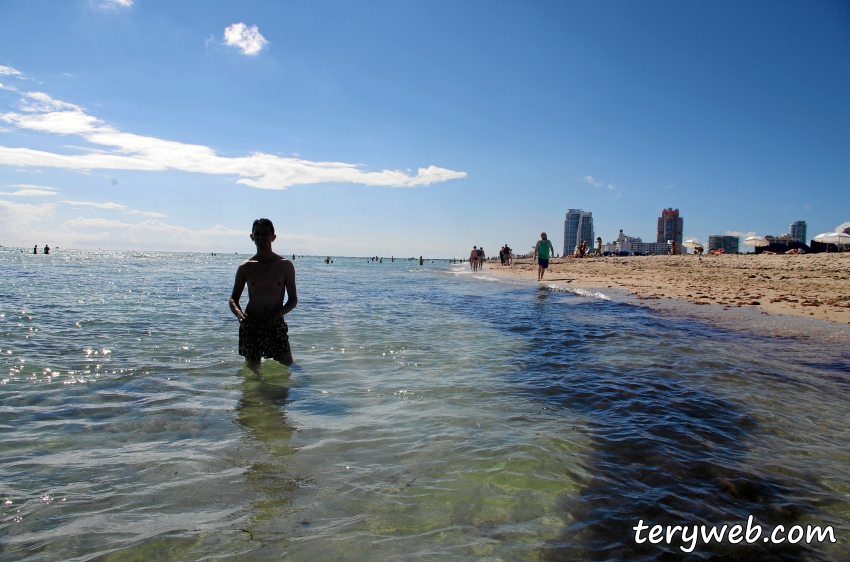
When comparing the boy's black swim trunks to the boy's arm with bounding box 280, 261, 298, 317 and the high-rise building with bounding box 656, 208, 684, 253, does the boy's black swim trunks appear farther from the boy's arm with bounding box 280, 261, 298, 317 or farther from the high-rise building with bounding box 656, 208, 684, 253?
the high-rise building with bounding box 656, 208, 684, 253

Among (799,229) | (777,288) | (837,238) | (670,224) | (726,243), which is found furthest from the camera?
(670,224)

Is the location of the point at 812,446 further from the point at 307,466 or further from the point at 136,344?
the point at 136,344

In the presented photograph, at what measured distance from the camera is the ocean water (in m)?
2.40

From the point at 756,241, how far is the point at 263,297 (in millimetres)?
61314

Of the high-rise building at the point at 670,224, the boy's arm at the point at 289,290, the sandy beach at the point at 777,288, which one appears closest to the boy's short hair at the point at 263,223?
the boy's arm at the point at 289,290

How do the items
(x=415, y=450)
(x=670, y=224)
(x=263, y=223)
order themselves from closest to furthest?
1. (x=415, y=450)
2. (x=263, y=223)
3. (x=670, y=224)

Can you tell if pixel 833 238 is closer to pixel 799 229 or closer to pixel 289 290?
pixel 289 290

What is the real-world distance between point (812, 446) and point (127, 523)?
504 centimetres

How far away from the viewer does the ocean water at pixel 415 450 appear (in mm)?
2404

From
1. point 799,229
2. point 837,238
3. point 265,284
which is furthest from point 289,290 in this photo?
point 799,229

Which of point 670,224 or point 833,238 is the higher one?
point 670,224

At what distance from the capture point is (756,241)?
51.0m

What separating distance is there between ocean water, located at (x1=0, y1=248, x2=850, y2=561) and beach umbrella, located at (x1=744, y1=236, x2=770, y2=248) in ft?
176

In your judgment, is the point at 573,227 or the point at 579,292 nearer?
the point at 579,292
